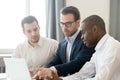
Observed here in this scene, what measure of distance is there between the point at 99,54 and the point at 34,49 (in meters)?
1.06

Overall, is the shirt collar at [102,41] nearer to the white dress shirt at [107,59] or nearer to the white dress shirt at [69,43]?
the white dress shirt at [107,59]

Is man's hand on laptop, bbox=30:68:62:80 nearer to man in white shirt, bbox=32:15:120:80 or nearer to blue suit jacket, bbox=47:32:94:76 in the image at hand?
man in white shirt, bbox=32:15:120:80

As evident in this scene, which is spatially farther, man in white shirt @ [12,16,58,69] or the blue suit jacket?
man in white shirt @ [12,16,58,69]

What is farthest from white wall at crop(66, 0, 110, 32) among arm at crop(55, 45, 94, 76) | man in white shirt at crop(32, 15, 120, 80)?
man in white shirt at crop(32, 15, 120, 80)

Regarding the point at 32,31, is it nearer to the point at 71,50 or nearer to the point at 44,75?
the point at 71,50

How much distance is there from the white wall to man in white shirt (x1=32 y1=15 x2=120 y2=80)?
5.62 ft

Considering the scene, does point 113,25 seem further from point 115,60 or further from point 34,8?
point 115,60

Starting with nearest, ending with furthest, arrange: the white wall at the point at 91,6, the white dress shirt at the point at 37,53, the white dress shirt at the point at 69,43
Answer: the white dress shirt at the point at 69,43
the white dress shirt at the point at 37,53
the white wall at the point at 91,6

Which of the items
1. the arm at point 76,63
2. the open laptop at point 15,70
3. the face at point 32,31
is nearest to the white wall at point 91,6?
the face at point 32,31

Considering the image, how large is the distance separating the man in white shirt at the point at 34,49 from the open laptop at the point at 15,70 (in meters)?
0.94

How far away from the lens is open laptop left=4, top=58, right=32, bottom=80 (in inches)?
63.2

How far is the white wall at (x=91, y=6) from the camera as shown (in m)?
3.62

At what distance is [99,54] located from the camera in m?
1.82

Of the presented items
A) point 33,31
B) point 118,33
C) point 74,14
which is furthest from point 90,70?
point 118,33
